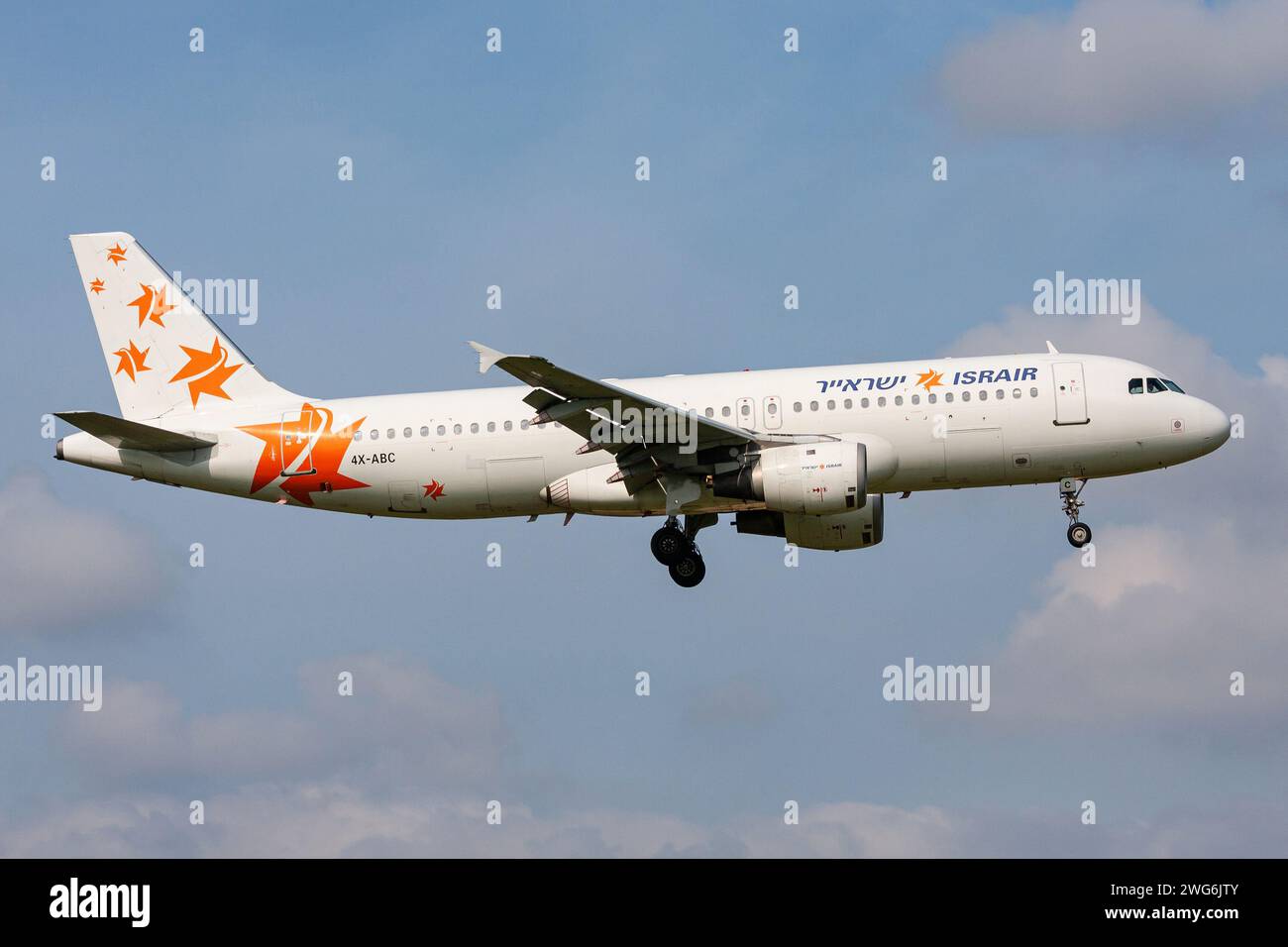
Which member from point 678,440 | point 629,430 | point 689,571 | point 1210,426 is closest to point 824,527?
point 689,571

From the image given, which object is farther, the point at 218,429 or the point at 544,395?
the point at 218,429

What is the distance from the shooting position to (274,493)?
159 feet

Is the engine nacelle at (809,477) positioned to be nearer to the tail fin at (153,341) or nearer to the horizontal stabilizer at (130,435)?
the tail fin at (153,341)

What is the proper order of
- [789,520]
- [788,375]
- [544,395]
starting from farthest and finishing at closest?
[789,520]
[788,375]
[544,395]

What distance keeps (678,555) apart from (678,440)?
438cm

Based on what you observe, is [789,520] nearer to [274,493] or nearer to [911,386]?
[911,386]

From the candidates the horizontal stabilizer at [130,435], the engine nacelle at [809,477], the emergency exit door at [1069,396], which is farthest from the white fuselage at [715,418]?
the engine nacelle at [809,477]

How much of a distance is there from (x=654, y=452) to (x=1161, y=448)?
12510 mm

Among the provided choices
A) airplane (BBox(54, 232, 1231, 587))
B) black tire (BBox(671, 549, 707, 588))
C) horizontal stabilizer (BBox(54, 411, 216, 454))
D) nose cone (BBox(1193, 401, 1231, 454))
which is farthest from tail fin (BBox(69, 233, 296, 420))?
nose cone (BBox(1193, 401, 1231, 454))

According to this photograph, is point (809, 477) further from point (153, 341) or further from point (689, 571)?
point (153, 341)

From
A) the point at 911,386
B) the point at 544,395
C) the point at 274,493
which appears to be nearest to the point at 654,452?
the point at 544,395

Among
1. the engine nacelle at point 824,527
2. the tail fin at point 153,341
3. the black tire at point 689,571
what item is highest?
the tail fin at point 153,341

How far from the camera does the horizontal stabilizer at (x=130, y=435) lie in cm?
4597

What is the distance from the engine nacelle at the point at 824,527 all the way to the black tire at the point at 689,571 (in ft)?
7.29
